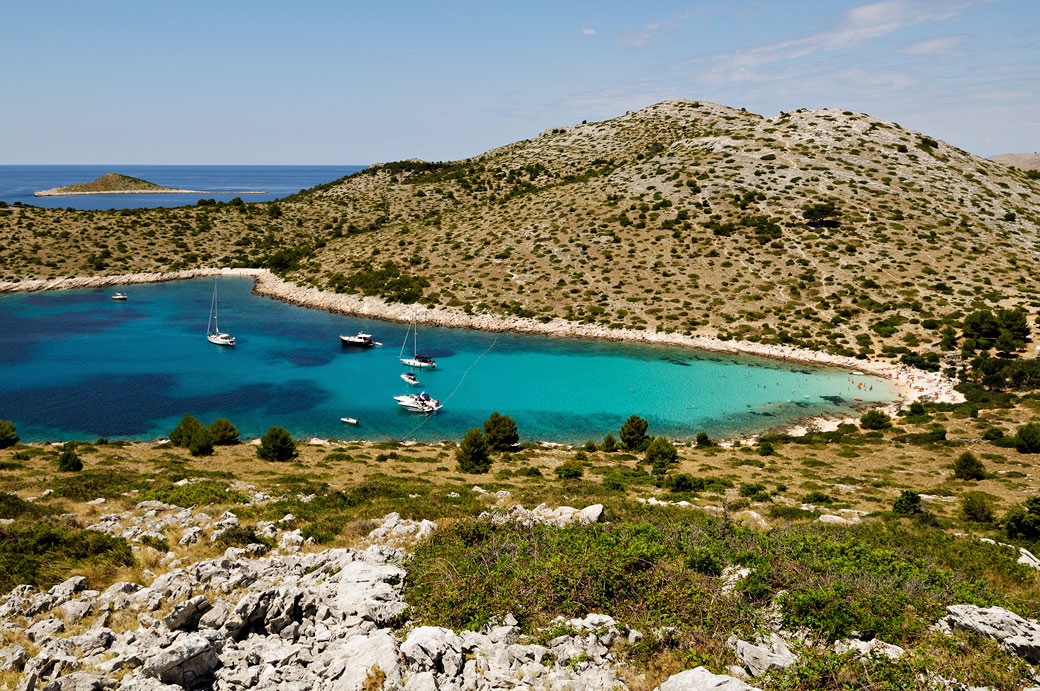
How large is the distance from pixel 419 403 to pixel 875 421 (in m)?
44.1

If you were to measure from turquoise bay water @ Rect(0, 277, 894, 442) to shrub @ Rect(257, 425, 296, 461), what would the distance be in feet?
34.4

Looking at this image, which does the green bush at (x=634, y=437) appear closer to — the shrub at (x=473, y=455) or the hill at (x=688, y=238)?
the shrub at (x=473, y=455)

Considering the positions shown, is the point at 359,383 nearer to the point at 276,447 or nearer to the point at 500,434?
the point at 276,447

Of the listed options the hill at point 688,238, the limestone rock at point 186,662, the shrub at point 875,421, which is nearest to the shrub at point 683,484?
the limestone rock at point 186,662

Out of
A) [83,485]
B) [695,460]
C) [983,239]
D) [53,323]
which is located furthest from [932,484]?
[53,323]

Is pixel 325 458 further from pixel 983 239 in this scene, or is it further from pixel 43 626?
pixel 983 239

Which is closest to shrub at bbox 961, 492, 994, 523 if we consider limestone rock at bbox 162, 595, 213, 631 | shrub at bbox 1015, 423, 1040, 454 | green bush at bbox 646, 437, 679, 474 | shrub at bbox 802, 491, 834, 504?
shrub at bbox 802, 491, 834, 504

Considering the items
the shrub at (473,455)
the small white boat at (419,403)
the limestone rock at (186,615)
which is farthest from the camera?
the small white boat at (419,403)

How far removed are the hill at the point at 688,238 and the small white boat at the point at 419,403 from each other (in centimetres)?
3472

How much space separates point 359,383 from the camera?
6188cm

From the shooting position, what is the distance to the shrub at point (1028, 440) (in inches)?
1382

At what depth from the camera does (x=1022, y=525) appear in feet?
73.6

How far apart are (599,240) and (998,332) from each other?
62959 mm

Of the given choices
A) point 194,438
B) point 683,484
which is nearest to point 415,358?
point 194,438
